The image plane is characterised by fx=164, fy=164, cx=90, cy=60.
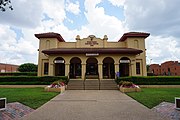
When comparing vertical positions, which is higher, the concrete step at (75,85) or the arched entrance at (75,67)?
the arched entrance at (75,67)

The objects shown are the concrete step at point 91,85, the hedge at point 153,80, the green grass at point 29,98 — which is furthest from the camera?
the hedge at point 153,80

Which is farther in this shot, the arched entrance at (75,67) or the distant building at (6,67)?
the distant building at (6,67)

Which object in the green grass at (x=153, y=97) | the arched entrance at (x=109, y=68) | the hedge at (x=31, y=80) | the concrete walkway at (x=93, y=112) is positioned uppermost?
the arched entrance at (x=109, y=68)

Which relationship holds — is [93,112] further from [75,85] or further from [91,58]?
[91,58]

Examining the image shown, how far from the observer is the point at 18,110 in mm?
7262

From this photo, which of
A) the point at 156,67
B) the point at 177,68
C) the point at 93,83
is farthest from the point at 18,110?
the point at 156,67

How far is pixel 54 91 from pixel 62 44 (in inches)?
506

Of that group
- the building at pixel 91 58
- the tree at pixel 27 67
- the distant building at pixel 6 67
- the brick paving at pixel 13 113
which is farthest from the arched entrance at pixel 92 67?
the distant building at pixel 6 67

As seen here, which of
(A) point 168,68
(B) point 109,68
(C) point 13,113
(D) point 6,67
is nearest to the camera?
(C) point 13,113

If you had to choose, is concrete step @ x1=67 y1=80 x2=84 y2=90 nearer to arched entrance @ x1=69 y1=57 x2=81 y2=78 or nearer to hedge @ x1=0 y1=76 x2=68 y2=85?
hedge @ x1=0 y1=76 x2=68 y2=85

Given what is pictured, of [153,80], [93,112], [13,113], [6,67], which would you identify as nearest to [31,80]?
[13,113]

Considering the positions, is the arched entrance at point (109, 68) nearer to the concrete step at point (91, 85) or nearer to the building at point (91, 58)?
the building at point (91, 58)

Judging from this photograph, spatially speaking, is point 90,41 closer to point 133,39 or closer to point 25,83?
point 133,39

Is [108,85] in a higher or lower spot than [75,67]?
lower
